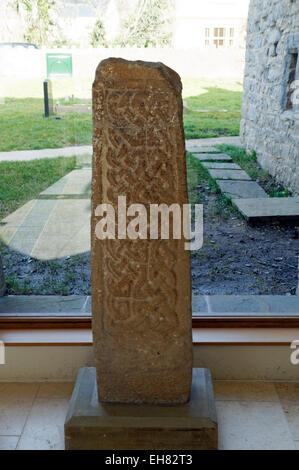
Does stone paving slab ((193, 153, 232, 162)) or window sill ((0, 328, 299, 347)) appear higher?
stone paving slab ((193, 153, 232, 162))

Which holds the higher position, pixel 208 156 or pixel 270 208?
pixel 208 156

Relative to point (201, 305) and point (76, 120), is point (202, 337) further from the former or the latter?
point (76, 120)

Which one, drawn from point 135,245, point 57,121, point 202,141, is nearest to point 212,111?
point 202,141

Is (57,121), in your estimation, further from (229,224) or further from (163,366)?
(163,366)

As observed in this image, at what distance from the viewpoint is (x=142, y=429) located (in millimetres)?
1646

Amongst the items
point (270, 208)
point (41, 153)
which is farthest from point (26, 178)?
point (270, 208)

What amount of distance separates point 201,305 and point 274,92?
1126mm

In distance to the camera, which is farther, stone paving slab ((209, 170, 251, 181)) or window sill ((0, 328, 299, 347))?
stone paving slab ((209, 170, 251, 181))

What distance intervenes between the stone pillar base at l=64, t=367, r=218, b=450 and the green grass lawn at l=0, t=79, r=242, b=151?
3.91ft

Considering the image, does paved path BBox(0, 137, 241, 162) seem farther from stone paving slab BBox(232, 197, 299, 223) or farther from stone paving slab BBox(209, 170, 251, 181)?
stone paving slab BBox(232, 197, 299, 223)

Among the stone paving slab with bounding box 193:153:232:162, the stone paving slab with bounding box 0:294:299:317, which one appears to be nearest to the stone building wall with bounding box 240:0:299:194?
the stone paving slab with bounding box 193:153:232:162

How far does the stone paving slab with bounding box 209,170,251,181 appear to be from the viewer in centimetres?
224

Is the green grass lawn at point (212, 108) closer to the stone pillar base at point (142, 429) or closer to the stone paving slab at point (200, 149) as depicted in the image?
the stone paving slab at point (200, 149)
